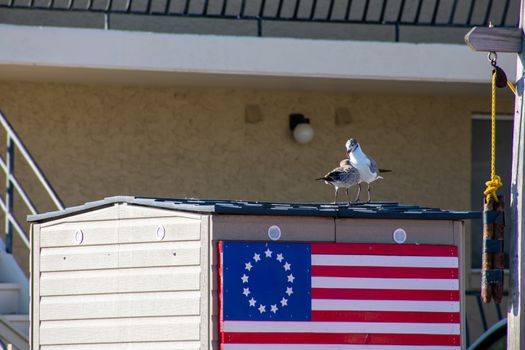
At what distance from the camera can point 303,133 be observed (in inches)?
572

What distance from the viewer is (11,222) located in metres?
11.9

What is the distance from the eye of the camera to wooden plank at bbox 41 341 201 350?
8.64m

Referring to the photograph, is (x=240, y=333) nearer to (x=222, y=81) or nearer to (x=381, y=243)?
(x=381, y=243)

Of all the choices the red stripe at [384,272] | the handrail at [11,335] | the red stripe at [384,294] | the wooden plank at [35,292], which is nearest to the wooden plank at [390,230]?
the red stripe at [384,272]

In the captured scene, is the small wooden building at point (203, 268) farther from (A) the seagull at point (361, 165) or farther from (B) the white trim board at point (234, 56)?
(B) the white trim board at point (234, 56)

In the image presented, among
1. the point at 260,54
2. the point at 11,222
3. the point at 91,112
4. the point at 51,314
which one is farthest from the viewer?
the point at 91,112

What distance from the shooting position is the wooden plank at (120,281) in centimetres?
868

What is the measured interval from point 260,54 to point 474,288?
11.1ft

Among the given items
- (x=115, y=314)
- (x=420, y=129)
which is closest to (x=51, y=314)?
(x=115, y=314)

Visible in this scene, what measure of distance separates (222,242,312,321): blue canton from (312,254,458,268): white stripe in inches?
4.3

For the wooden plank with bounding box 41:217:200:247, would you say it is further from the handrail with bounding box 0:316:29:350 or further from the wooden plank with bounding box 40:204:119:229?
the handrail with bounding box 0:316:29:350

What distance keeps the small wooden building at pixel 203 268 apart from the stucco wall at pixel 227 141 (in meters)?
4.67

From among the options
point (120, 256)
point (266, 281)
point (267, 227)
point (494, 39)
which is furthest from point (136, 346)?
point (494, 39)

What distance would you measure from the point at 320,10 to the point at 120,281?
6603 millimetres
